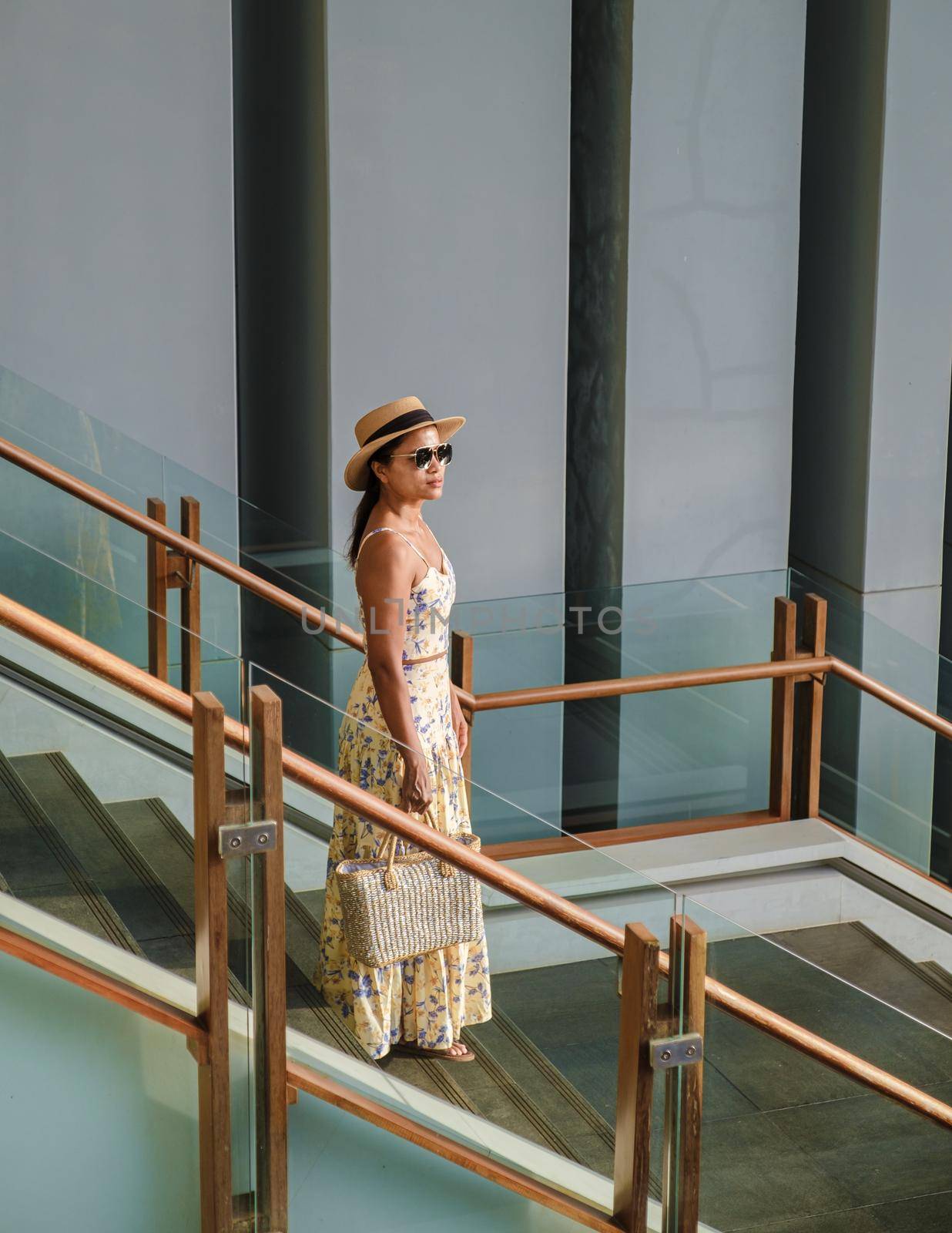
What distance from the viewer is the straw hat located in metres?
2.99

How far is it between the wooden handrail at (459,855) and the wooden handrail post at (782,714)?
8.13 ft

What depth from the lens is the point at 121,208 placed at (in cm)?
516

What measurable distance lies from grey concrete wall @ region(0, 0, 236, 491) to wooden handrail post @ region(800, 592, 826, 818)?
2291mm

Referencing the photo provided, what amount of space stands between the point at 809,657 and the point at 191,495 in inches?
80.9

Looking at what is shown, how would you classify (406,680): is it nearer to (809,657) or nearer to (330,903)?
(330,903)

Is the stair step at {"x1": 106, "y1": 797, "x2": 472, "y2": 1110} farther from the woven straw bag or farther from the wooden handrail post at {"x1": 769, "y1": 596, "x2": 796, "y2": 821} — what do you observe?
the wooden handrail post at {"x1": 769, "y1": 596, "x2": 796, "y2": 821}

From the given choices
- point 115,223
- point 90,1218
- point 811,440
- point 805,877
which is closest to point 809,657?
point 805,877

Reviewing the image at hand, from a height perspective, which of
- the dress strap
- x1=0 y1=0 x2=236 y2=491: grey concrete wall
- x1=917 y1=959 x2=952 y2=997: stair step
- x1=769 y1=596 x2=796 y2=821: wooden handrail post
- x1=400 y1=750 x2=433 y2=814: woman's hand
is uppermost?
x1=0 y1=0 x2=236 y2=491: grey concrete wall

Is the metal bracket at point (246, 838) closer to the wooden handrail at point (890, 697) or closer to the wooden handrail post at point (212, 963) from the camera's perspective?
the wooden handrail post at point (212, 963)

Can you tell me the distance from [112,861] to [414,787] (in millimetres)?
720

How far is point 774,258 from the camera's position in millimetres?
6078

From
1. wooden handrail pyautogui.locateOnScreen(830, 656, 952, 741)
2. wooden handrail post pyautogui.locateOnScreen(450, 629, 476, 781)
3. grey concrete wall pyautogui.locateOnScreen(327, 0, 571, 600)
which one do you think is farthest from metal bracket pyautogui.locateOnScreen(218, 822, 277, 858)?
grey concrete wall pyautogui.locateOnScreen(327, 0, 571, 600)

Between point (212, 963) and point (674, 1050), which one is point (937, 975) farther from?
point (212, 963)

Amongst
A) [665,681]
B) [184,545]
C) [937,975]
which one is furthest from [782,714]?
[184,545]
